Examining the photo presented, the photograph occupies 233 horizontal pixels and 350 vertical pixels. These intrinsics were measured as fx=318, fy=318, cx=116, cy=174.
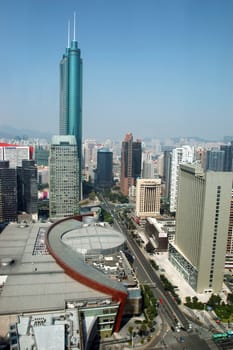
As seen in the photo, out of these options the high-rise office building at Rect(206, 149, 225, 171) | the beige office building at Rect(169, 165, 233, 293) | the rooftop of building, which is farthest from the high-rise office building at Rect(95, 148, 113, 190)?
the beige office building at Rect(169, 165, 233, 293)

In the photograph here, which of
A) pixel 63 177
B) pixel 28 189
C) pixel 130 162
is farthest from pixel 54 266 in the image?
pixel 130 162

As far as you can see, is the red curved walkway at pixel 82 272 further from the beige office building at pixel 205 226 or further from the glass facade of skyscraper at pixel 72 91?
the glass facade of skyscraper at pixel 72 91

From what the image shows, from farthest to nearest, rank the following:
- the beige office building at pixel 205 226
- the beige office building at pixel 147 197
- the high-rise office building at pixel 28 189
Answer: the beige office building at pixel 147 197 → the high-rise office building at pixel 28 189 → the beige office building at pixel 205 226

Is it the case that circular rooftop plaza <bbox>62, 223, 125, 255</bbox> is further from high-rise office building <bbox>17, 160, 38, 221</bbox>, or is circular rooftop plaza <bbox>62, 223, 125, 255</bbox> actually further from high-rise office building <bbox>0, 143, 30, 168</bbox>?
Answer: high-rise office building <bbox>0, 143, 30, 168</bbox>

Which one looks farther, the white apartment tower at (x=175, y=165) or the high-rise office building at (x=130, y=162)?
the high-rise office building at (x=130, y=162)

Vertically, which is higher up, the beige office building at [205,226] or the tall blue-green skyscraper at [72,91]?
the tall blue-green skyscraper at [72,91]

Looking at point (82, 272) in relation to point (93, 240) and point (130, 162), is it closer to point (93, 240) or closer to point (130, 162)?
point (93, 240)

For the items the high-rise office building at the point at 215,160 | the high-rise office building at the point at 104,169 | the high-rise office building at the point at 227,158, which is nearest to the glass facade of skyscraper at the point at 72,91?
the high-rise office building at the point at 104,169
